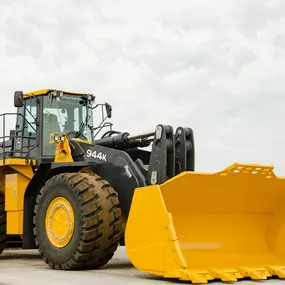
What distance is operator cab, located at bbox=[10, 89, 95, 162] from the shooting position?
10227 millimetres

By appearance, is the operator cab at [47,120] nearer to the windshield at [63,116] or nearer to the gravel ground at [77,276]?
the windshield at [63,116]

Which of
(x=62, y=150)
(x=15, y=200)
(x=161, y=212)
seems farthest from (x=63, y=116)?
(x=161, y=212)

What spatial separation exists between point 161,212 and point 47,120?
4.04 metres

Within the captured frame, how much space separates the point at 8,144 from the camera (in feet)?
36.7

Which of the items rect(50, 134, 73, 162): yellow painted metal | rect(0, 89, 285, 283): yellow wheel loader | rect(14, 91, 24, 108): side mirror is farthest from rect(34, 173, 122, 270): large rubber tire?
rect(14, 91, 24, 108): side mirror

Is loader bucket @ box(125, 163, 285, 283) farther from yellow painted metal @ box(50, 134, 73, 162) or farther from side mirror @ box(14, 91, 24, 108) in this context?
side mirror @ box(14, 91, 24, 108)

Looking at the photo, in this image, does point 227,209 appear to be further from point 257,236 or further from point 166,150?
point 166,150

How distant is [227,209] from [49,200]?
2451 mm

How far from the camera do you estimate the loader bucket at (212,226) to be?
6.88 meters

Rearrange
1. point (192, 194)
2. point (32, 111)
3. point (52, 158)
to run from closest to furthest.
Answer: point (192, 194), point (52, 158), point (32, 111)

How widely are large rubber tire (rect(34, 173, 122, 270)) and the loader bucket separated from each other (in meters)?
0.59

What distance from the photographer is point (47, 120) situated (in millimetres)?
10367

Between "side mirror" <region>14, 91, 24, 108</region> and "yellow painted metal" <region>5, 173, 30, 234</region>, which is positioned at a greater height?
"side mirror" <region>14, 91, 24, 108</region>

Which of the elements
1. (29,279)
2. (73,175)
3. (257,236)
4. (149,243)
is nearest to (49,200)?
(73,175)
